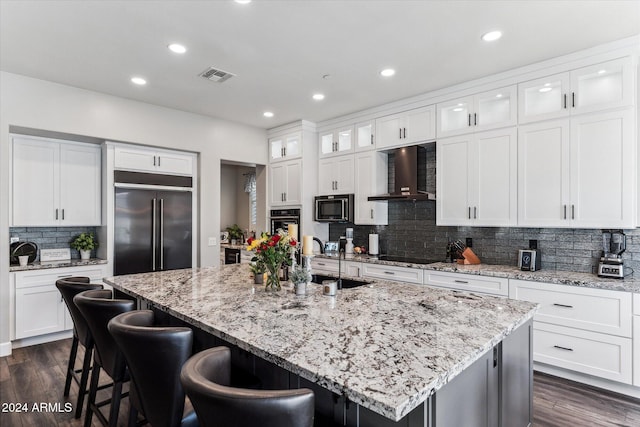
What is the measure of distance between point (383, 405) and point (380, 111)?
425cm

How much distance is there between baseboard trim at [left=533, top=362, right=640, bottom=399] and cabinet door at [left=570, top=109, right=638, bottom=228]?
1271 millimetres

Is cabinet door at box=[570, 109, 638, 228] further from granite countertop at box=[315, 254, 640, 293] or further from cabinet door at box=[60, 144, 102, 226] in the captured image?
cabinet door at box=[60, 144, 102, 226]

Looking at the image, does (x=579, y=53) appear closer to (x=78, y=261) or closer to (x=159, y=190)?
(x=159, y=190)

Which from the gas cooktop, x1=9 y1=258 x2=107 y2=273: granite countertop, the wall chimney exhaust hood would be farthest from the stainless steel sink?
x1=9 y1=258 x2=107 y2=273: granite countertop

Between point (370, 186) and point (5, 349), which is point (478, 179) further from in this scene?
point (5, 349)

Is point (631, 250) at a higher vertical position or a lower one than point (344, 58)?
lower

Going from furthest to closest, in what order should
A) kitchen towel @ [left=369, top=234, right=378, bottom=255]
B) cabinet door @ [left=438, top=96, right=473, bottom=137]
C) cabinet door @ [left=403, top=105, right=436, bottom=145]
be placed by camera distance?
kitchen towel @ [left=369, top=234, right=378, bottom=255] < cabinet door @ [left=403, top=105, right=436, bottom=145] < cabinet door @ [left=438, top=96, right=473, bottom=137]

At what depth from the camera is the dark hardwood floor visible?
7.88ft

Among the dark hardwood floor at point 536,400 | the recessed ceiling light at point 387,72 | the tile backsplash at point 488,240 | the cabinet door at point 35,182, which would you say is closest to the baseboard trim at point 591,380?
the dark hardwood floor at point 536,400

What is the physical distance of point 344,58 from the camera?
3.28 m

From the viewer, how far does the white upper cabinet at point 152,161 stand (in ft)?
14.5

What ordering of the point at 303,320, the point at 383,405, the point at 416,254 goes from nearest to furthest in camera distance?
the point at 383,405, the point at 303,320, the point at 416,254

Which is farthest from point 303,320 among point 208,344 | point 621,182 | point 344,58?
point 621,182

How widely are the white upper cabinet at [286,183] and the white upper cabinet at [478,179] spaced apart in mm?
2161
